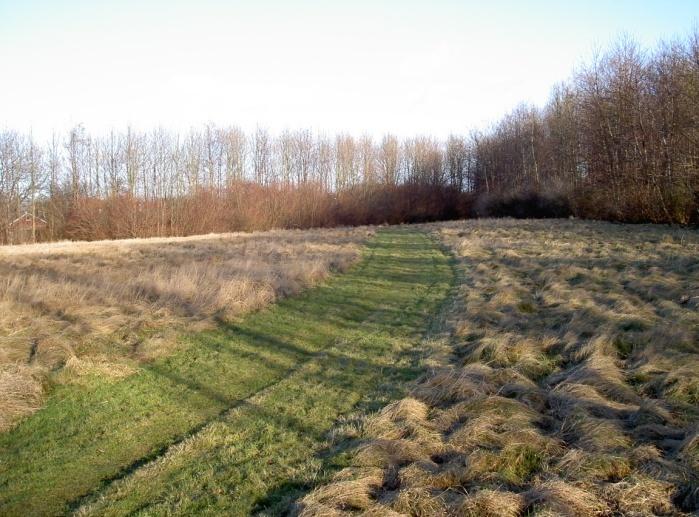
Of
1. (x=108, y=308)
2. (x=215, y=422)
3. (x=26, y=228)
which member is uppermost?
(x=26, y=228)

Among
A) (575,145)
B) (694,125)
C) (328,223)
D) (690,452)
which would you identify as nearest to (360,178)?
(328,223)

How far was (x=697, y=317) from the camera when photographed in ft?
25.0

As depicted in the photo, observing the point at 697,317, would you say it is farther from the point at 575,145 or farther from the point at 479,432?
the point at 575,145

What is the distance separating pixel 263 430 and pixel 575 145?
3705 centimetres

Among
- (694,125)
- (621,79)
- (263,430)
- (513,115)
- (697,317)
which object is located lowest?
(263,430)

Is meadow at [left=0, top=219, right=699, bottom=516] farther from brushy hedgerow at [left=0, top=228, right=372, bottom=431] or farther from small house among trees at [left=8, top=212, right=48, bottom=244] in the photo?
small house among trees at [left=8, top=212, right=48, bottom=244]

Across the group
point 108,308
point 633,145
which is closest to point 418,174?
point 633,145

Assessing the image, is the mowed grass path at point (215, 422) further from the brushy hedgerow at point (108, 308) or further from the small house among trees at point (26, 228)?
the small house among trees at point (26, 228)

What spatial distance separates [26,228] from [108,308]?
40610 mm

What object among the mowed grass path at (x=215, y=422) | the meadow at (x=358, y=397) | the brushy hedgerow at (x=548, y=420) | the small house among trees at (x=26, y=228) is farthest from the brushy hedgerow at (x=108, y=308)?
the small house among trees at (x=26, y=228)

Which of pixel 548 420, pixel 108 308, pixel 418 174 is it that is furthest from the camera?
pixel 418 174

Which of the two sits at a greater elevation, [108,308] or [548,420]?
[108,308]

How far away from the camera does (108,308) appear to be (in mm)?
9875

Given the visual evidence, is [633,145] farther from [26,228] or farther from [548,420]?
[26,228]
